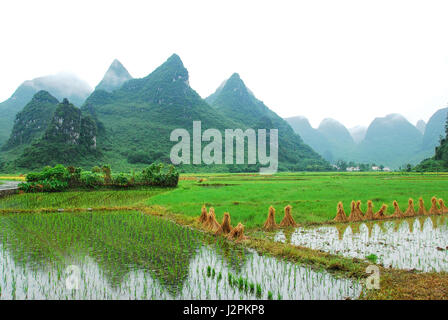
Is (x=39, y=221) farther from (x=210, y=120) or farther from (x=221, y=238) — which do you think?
(x=210, y=120)

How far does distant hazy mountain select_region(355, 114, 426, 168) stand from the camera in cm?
15900

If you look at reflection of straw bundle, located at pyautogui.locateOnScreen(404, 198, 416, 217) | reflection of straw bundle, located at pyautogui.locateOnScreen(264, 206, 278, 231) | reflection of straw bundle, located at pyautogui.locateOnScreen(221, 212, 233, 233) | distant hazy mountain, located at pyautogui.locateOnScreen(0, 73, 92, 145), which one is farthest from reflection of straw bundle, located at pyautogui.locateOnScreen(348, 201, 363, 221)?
distant hazy mountain, located at pyautogui.locateOnScreen(0, 73, 92, 145)

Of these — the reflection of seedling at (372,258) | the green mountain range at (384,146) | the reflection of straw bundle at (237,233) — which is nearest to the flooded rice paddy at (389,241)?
the reflection of seedling at (372,258)

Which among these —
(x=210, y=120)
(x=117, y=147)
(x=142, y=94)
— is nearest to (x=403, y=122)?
(x=210, y=120)

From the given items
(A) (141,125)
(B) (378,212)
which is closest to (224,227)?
(B) (378,212)

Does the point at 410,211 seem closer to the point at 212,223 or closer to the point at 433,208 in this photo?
the point at 433,208

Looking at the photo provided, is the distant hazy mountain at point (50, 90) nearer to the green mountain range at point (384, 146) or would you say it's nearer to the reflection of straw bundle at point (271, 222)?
the reflection of straw bundle at point (271, 222)

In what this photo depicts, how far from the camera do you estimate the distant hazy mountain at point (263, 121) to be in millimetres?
108812

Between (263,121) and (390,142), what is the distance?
10085 cm

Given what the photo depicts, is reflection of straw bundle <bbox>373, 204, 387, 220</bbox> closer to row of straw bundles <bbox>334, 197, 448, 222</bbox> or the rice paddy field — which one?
row of straw bundles <bbox>334, 197, 448, 222</bbox>

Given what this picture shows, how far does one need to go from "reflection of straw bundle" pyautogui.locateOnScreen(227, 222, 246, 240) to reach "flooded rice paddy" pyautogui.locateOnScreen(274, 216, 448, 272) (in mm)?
1068

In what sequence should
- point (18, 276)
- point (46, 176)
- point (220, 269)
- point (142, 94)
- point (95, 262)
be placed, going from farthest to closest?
point (142, 94) < point (46, 176) < point (95, 262) < point (220, 269) < point (18, 276)

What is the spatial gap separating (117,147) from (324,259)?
85941 mm
